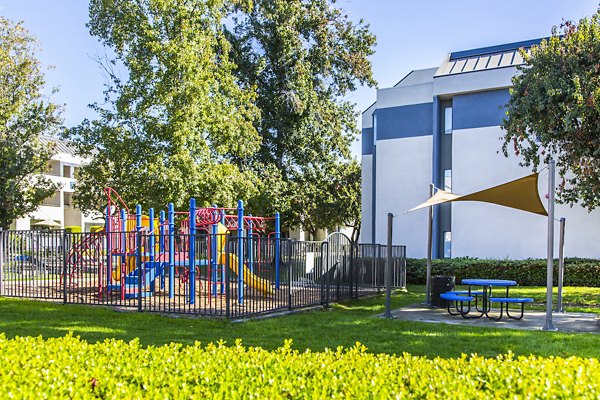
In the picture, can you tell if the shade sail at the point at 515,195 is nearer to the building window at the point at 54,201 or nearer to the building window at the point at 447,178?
the building window at the point at 447,178

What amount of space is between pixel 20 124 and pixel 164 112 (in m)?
8.40

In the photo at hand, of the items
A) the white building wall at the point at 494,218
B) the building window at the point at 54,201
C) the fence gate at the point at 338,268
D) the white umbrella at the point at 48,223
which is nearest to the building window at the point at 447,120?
the white building wall at the point at 494,218

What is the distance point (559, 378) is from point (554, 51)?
1343cm

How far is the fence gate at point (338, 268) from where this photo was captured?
1367cm

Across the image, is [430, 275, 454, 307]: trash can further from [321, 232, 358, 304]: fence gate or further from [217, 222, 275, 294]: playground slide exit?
[217, 222, 275, 294]: playground slide exit

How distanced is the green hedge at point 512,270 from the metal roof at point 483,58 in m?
8.49

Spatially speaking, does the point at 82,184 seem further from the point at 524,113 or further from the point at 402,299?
the point at 524,113

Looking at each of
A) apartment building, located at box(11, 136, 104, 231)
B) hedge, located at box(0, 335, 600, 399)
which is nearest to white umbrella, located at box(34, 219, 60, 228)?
apartment building, located at box(11, 136, 104, 231)

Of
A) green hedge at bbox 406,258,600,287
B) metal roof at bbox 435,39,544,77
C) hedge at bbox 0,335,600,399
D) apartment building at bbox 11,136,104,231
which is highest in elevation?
metal roof at bbox 435,39,544,77

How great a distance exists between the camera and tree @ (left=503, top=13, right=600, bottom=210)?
1443 centimetres

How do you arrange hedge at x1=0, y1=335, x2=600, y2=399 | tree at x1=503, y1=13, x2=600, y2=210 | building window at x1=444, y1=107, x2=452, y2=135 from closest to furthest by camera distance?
hedge at x1=0, y1=335, x2=600, y2=399, tree at x1=503, y1=13, x2=600, y2=210, building window at x1=444, y1=107, x2=452, y2=135

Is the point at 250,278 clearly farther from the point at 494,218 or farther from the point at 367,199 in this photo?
the point at 367,199

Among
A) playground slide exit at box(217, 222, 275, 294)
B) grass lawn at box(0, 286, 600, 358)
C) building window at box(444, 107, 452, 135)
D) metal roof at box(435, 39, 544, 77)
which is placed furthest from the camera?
metal roof at box(435, 39, 544, 77)

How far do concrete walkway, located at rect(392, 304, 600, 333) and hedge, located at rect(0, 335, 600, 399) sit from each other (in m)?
6.77
